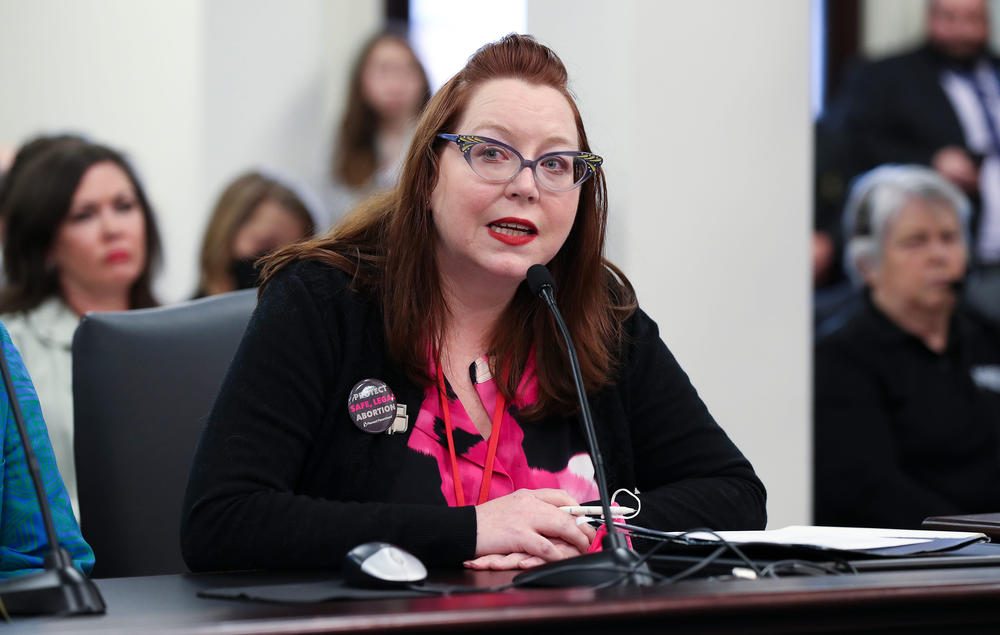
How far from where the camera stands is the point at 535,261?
1649 mm

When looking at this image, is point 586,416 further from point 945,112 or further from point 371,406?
point 945,112

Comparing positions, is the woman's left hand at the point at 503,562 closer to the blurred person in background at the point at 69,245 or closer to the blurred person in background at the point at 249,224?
the blurred person in background at the point at 69,245

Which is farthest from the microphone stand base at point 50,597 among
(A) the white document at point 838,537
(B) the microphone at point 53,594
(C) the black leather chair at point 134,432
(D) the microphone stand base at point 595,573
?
(C) the black leather chair at point 134,432

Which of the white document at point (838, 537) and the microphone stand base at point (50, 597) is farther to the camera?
the white document at point (838, 537)

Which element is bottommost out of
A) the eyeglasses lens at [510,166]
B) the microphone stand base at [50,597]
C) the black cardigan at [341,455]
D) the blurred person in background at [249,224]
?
the microphone stand base at [50,597]

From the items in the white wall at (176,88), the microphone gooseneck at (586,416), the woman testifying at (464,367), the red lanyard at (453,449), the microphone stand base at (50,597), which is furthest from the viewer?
the white wall at (176,88)

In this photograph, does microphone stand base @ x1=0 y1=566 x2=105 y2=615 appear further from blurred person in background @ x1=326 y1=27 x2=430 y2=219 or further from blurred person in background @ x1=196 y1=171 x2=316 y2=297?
blurred person in background @ x1=326 y1=27 x2=430 y2=219

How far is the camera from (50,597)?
100 centimetres

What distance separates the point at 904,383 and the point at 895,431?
0.12 meters

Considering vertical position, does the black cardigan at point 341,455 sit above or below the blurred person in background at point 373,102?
below

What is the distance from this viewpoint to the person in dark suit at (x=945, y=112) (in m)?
4.48

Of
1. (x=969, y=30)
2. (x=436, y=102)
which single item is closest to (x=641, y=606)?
(x=436, y=102)

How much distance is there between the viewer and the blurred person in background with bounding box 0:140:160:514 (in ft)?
9.15

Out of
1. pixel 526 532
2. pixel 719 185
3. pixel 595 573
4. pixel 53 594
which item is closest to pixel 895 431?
pixel 719 185
